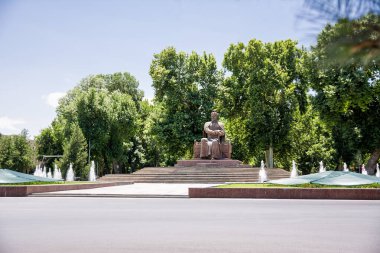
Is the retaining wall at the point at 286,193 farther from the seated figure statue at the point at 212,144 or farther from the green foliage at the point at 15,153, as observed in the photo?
the green foliage at the point at 15,153

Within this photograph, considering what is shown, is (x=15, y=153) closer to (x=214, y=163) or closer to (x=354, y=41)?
(x=214, y=163)

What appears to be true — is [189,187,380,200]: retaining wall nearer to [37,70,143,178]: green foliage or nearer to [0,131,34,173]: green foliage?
[37,70,143,178]: green foliage

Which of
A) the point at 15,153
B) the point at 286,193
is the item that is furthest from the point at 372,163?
the point at 15,153

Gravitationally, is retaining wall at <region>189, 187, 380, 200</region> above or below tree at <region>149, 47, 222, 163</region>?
below

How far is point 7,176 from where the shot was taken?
23188 mm

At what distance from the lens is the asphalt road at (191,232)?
7.00 m

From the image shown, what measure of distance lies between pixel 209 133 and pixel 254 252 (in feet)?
104

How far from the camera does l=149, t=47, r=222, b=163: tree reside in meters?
48.2

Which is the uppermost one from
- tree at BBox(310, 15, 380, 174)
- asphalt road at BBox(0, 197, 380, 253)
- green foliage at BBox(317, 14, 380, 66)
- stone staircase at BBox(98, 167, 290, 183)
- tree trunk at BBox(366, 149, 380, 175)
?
tree at BBox(310, 15, 380, 174)

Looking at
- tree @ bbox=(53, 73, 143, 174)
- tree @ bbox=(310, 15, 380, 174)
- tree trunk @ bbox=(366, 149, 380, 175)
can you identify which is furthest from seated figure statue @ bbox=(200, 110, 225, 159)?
tree @ bbox=(53, 73, 143, 174)

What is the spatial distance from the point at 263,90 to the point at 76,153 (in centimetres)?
2302

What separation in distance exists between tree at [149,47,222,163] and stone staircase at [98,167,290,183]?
11.2 metres

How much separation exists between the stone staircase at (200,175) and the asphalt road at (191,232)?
65.2 feet

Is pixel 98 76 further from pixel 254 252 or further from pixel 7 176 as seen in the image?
pixel 254 252
